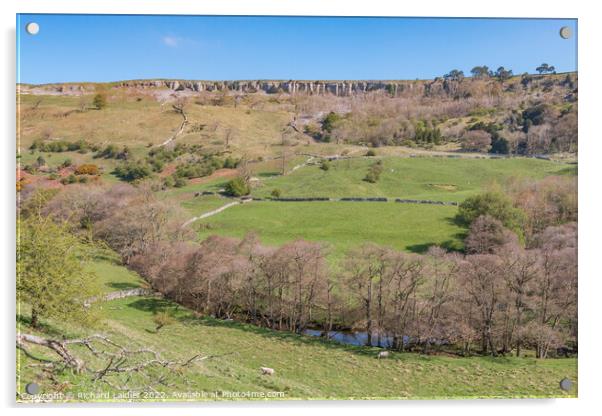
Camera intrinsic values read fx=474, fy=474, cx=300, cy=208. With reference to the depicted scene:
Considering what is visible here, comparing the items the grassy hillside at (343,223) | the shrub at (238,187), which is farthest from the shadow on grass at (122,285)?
the shrub at (238,187)

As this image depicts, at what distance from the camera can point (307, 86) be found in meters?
13.0

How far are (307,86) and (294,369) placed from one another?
24.2 feet

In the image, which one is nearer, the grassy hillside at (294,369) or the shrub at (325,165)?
the grassy hillside at (294,369)

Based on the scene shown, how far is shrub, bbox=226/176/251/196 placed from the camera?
1395 cm

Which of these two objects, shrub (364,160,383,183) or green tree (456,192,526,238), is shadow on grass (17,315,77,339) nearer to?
shrub (364,160,383,183)

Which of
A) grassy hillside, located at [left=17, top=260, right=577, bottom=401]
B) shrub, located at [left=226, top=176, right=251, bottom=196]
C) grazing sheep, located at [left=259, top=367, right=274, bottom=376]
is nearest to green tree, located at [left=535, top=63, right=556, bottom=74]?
grassy hillside, located at [left=17, top=260, right=577, bottom=401]

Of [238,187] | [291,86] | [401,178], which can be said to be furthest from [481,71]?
[238,187]

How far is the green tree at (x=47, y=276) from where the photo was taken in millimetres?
9516

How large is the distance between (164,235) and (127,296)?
1.99m

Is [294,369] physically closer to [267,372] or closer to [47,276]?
[267,372]

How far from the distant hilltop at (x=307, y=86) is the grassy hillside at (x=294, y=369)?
584 cm

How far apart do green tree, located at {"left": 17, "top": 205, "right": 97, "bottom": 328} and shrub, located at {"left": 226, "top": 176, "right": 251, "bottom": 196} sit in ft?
16.3

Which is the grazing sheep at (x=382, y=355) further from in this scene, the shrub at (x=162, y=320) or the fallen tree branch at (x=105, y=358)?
the shrub at (x=162, y=320)

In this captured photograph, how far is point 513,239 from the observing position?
13.1m
